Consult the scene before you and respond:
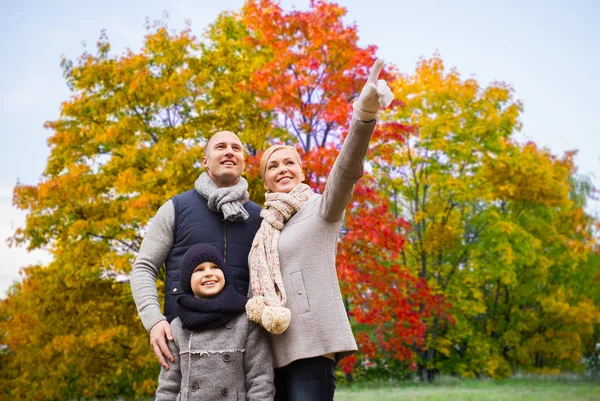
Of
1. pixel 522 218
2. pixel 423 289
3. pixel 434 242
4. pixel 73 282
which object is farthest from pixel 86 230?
pixel 522 218

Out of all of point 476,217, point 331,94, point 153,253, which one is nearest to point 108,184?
point 331,94

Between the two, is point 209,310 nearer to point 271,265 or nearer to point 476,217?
point 271,265

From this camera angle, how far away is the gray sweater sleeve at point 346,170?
8.19ft

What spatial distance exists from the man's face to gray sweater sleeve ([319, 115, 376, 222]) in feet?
2.19

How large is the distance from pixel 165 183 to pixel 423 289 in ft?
23.1

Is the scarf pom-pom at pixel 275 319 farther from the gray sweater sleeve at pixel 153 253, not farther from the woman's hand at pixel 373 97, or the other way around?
the woman's hand at pixel 373 97

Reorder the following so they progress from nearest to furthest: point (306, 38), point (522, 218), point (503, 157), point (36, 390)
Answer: point (306, 38) < point (36, 390) < point (503, 157) < point (522, 218)

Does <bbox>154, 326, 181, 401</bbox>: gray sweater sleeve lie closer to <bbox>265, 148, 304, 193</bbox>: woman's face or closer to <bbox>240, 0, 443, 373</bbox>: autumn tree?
<bbox>265, 148, 304, 193</bbox>: woman's face

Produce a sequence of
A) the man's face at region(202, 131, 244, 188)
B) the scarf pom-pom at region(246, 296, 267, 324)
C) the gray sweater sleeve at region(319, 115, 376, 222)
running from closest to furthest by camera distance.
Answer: the gray sweater sleeve at region(319, 115, 376, 222)
the scarf pom-pom at region(246, 296, 267, 324)
the man's face at region(202, 131, 244, 188)

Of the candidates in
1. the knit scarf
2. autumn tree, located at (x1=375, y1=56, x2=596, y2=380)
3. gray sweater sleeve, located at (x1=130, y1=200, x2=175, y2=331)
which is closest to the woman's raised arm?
the knit scarf

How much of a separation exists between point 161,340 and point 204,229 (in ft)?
2.00

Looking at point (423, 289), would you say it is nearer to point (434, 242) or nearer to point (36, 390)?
point (434, 242)

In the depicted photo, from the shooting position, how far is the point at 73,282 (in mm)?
11273

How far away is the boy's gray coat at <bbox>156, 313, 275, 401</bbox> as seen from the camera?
265 centimetres
